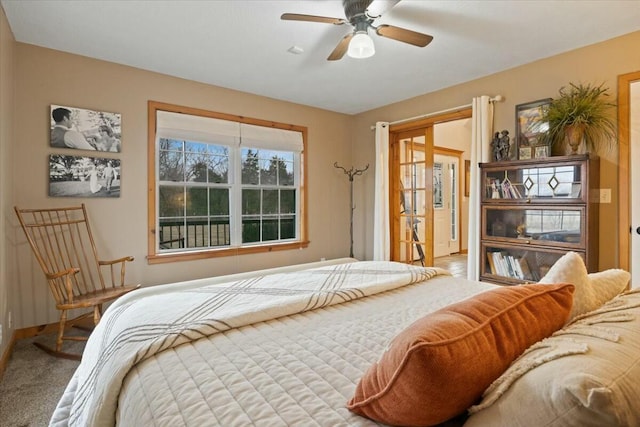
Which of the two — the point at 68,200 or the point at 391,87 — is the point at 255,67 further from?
the point at 68,200

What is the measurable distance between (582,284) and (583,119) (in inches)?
89.3

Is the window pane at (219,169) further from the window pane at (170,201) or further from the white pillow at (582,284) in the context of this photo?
the white pillow at (582,284)

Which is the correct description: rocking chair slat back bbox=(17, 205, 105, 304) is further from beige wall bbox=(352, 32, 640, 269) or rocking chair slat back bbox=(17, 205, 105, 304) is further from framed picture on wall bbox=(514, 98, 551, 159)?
framed picture on wall bbox=(514, 98, 551, 159)

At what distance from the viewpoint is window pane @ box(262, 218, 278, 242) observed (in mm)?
4450

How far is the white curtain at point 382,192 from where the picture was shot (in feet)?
14.9

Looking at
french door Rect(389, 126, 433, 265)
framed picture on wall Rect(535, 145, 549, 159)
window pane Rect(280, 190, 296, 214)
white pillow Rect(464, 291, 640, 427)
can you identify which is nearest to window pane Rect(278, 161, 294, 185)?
window pane Rect(280, 190, 296, 214)

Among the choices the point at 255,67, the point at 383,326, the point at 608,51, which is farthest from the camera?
the point at 255,67

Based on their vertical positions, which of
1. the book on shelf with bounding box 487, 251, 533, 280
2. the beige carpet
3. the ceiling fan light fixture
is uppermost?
the ceiling fan light fixture

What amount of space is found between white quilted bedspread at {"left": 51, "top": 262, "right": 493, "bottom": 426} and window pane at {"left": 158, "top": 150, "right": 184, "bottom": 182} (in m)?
2.22

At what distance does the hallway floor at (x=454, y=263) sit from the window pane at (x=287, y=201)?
2508mm

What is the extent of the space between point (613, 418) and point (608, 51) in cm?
347

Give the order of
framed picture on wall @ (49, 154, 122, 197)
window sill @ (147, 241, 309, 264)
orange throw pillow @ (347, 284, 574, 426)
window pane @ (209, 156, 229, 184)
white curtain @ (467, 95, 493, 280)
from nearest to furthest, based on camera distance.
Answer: orange throw pillow @ (347, 284, 574, 426) < framed picture on wall @ (49, 154, 122, 197) < white curtain @ (467, 95, 493, 280) < window sill @ (147, 241, 309, 264) < window pane @ (209, 156, 229, 184)

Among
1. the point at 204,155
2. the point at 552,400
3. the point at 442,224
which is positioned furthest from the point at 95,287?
the point at 442,224

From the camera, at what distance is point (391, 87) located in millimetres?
3957
